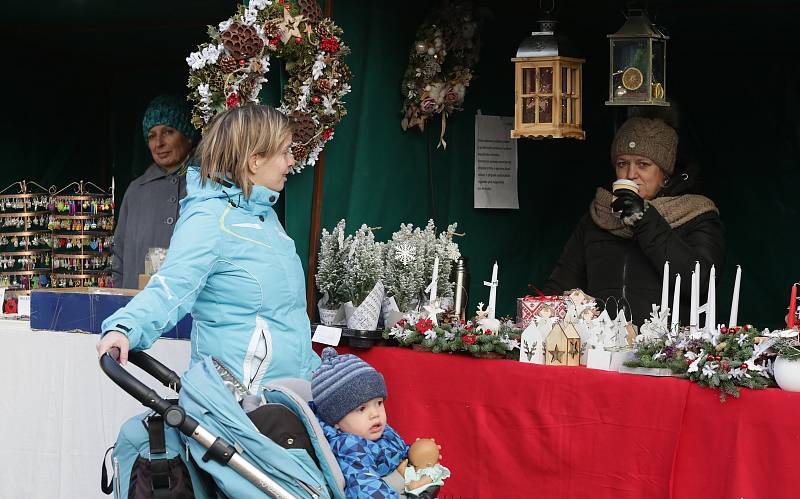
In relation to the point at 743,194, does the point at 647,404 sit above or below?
below

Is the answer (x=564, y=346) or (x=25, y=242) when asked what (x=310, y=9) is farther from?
(x=25, y=242)

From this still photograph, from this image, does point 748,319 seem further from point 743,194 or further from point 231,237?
point 231,237

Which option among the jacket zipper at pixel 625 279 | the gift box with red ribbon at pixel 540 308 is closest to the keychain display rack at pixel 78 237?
the gift box with red ribbon at pixel 540 308

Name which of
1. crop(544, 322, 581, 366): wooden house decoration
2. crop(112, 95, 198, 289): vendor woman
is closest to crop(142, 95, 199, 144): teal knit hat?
crop(112, 95, 198, 289): vendor woman

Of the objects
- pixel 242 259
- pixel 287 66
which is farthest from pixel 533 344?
pixel 287 66

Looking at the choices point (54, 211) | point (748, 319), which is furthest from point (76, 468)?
point (748, 319)

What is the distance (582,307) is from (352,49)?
1677 millimetres

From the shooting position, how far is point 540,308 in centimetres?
489

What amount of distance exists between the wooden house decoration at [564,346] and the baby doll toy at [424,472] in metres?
0.89

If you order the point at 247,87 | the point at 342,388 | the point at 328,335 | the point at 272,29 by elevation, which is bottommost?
the point at 342,388

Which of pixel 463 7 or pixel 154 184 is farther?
pixel 154 184

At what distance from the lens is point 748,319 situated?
7270mm

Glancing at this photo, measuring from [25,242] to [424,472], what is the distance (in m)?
3.44

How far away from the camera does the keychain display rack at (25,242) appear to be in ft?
21.1
